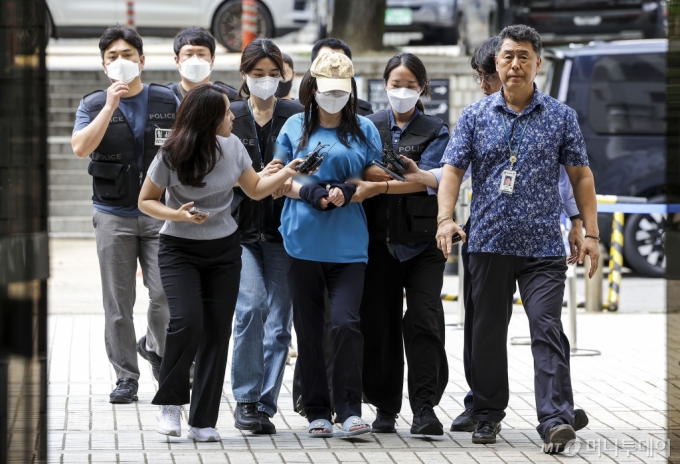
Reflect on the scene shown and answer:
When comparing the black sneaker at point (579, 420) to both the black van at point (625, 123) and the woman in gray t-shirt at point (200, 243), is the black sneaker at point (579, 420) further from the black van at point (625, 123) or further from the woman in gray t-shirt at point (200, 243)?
the black van at point (625, 123)

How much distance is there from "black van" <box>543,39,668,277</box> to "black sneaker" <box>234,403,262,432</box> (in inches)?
307

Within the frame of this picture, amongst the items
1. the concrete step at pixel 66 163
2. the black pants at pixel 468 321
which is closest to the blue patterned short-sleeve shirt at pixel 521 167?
the black pants at pixel 468 321

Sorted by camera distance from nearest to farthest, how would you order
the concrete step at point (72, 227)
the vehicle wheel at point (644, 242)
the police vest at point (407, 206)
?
the police vest at point (407, 206), the vehicle wheel at point (644, 242), the concrete step at point (72, 227)

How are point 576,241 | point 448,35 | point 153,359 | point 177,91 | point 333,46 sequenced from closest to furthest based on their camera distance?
point 576,241
point 333,46
point 153,359
point 177,91
point 448,35

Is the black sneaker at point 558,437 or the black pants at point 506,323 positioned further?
the black pants at point 506,323

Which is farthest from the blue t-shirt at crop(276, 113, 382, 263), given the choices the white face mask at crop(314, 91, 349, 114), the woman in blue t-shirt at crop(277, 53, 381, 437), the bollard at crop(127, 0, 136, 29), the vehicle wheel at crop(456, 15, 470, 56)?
the bollard at crop(127, 0, 136, 29)

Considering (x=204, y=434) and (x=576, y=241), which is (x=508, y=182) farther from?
(x=204, y=434)

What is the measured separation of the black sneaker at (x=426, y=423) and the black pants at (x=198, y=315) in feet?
3.20

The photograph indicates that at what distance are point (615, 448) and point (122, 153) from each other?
3.02 m

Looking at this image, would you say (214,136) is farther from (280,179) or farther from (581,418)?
(581,418)

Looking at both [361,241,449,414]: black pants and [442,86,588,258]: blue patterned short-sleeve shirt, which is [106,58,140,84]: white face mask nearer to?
[361,241,449,414]: black pants

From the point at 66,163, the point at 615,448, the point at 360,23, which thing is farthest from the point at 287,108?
the point at 360,23

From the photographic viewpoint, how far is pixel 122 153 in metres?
6.64

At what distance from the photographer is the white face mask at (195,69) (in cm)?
693
